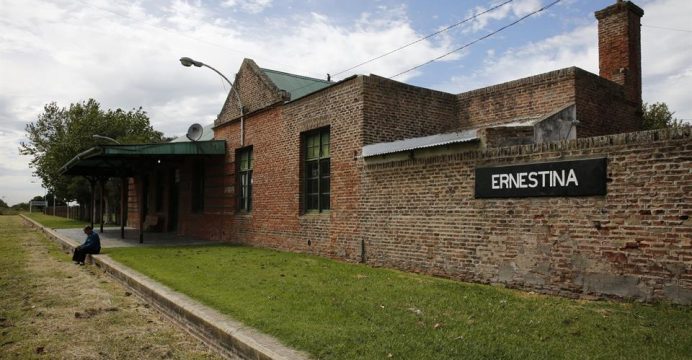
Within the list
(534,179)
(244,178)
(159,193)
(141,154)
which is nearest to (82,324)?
(534,179)

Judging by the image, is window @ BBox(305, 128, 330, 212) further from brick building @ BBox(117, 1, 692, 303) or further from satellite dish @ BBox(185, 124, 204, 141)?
satellite dish @ BBox(185, 124, 204, 141)

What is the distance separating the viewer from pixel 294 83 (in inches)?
711

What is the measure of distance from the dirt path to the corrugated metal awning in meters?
5.33

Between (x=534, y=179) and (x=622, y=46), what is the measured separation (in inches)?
289

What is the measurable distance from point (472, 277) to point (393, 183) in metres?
2.77

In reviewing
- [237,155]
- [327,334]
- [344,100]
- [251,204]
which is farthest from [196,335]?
[237,155]

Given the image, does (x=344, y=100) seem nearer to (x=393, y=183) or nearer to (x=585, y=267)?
(x=393, y=183)

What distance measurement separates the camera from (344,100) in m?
12.2

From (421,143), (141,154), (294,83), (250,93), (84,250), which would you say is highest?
(294,83)

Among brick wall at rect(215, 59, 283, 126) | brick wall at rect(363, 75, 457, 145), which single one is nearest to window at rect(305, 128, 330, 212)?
brick wall at rect(363, 75, 457, 145)

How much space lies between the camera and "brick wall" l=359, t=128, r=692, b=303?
20.0ft

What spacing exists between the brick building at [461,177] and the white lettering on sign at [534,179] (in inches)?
8.3

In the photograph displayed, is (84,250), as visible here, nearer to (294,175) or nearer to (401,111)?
(294,175)

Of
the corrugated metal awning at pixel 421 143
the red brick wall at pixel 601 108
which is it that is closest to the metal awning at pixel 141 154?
the corrugated metal awning at pixel 421 143
